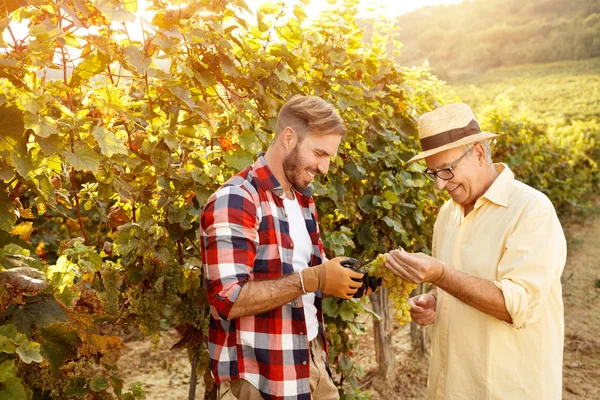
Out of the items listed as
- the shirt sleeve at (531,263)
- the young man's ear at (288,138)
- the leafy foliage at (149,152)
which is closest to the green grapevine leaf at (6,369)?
the leafy foliage at (149,152)

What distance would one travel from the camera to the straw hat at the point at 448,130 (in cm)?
225

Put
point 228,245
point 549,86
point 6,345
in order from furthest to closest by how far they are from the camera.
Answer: point 549,86, point 228,245, point 6,345

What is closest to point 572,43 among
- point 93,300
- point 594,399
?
point 594,399

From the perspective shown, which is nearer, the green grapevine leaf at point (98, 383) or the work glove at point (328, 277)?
the work glove at point (328, 277)

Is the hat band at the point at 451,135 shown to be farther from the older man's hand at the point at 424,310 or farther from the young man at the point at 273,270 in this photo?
the older man's hand at the point at 424,310

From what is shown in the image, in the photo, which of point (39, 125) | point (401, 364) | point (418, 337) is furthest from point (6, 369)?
point (418, 337)

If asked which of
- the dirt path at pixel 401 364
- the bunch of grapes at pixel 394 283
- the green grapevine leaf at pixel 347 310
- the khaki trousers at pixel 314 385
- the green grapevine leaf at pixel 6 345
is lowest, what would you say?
the dirt path at pixel 401 364

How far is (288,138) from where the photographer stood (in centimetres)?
216

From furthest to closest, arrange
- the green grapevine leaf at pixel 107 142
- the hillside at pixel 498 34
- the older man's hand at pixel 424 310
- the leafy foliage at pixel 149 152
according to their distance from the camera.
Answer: the hillside at pixel 498 34 → the older man's hand at pixel 424 310 → the green grapevine leaf at pixel 107 142 → the leafy foliage at pixel 149 152

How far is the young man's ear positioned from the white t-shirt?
0.22 metres

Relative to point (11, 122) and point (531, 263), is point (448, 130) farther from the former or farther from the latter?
point (11, 122)

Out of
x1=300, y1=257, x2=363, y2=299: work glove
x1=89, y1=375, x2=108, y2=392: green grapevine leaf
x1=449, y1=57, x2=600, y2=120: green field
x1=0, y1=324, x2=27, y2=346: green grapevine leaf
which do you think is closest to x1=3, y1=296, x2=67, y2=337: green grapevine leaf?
x1=0, y1=324, x2=27, y2=346: green grapevine leaf

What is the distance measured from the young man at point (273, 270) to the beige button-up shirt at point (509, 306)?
0.55 meters

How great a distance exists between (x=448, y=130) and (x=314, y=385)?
Answer: 121 centimetres
